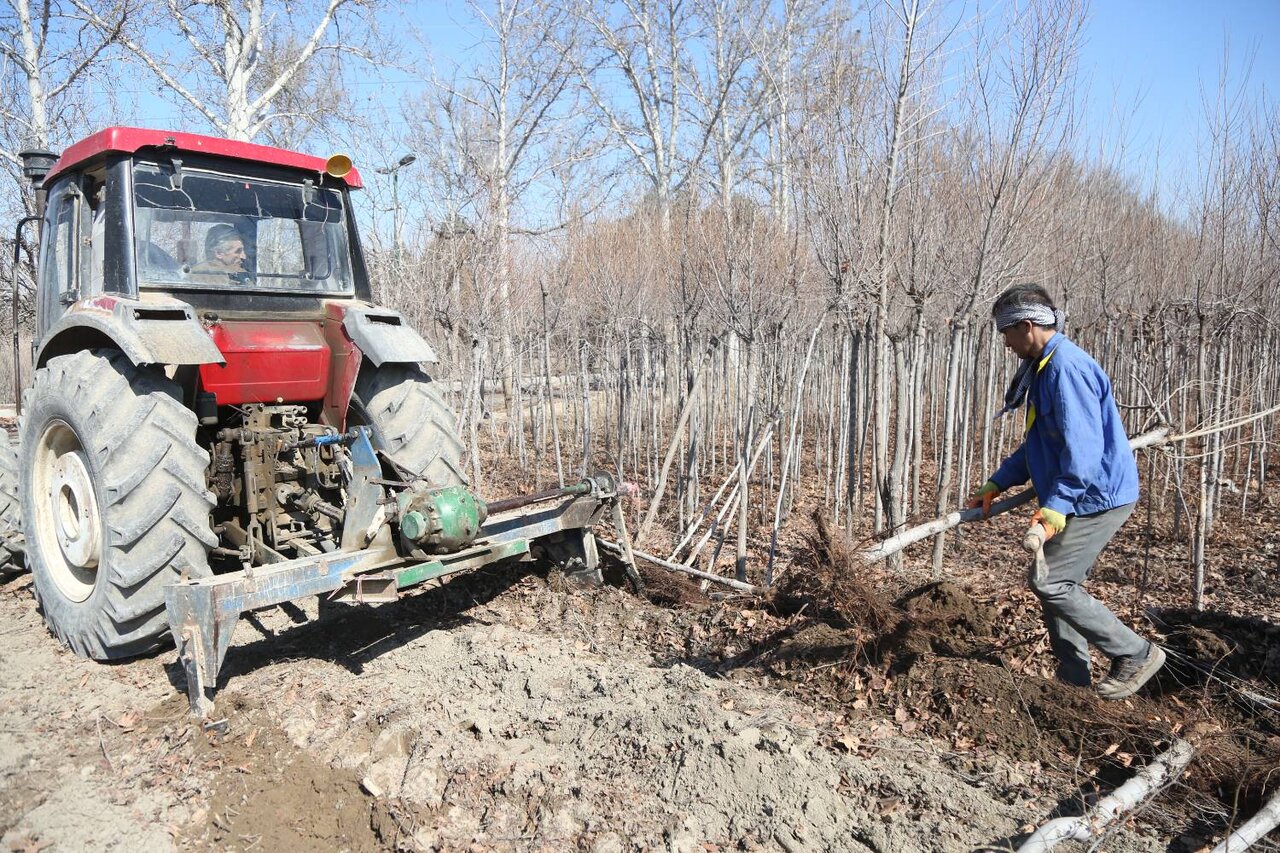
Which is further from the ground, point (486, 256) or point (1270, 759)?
point (486, 256)

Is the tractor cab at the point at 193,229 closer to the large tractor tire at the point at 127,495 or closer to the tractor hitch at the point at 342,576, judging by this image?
the large tractor tire at the point at 127,495

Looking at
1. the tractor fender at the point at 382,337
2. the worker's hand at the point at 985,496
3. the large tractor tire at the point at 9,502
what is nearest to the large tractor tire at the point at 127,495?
the tractor fender at the point at 382,337

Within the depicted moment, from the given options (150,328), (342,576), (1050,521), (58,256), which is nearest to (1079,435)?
(1050,521)

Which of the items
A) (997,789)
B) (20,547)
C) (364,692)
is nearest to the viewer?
(997,789)

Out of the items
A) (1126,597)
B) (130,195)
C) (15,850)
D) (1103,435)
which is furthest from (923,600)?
(130,195)

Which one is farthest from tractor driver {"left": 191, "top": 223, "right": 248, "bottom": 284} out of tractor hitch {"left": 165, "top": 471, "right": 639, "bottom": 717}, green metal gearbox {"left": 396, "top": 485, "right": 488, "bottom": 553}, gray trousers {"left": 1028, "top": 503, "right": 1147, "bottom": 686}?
gray trousers {"left": 1028, "top": 503, "right": 1147, "bottom": 686}

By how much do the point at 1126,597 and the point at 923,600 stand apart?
8.54 feet

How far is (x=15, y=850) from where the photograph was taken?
8.61 feet

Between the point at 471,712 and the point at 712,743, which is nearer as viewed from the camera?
the point at 712,743

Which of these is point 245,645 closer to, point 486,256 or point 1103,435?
point 1103,435

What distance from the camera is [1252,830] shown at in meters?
2.38

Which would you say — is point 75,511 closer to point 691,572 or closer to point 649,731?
point 649,731

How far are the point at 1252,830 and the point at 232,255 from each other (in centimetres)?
497

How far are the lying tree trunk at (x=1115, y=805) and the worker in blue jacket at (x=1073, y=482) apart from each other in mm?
460
